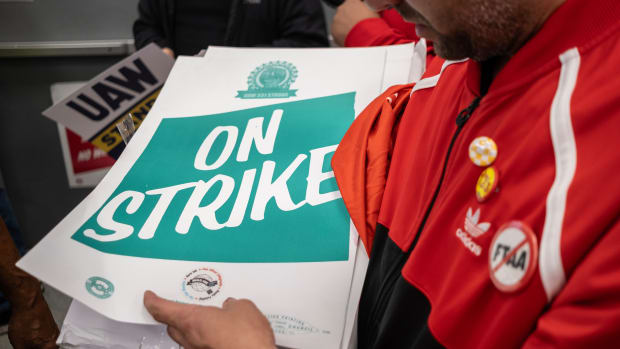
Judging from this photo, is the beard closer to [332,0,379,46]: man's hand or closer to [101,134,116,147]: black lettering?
[332,0,379,46]: man's hand

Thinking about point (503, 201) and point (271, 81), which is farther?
point (271, 81)

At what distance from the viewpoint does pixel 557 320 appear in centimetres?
31

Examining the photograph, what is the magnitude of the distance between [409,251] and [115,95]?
0.62 meters

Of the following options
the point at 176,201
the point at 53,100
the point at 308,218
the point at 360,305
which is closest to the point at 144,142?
the point at 176,201

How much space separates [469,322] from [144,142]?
0.50 metres

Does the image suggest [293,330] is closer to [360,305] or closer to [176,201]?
[360,305]

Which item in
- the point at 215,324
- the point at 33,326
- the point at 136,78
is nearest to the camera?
the point at 215,324

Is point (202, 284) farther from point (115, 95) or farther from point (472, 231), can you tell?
point (115, 95)

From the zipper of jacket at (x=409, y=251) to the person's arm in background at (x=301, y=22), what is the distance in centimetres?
94

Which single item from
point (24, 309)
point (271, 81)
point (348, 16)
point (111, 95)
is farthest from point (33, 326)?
point (348, 16)

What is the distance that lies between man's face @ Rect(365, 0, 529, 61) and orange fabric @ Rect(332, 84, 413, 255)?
18cm

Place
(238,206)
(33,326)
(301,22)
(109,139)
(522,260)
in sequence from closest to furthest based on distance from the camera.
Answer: (522,260) → (238,206) → (33,326) → (109,139) → (301,22)

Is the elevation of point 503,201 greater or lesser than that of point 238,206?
greater

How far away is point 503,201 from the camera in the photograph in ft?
1.19
